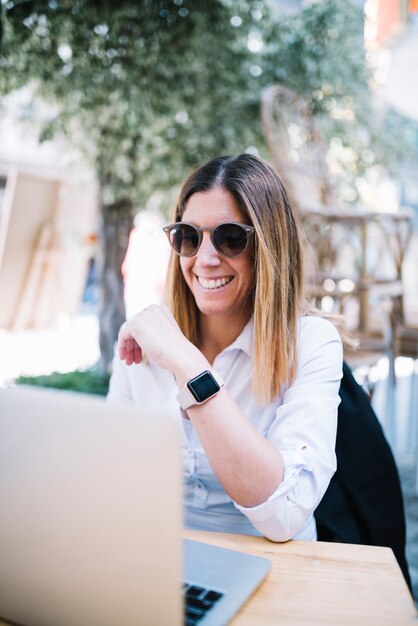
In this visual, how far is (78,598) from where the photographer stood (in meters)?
0.57

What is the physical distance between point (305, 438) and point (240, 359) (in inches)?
13.2

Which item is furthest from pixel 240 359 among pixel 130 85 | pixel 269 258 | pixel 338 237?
pixel 130 85

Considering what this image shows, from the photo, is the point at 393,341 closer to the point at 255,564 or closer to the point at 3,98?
the point at 255,564

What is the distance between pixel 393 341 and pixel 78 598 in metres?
2.40

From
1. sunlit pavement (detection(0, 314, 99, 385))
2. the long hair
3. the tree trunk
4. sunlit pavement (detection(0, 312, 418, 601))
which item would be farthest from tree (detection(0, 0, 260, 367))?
the long hair

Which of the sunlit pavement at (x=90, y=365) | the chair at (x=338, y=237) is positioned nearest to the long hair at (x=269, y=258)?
the chair at (x=338, y=237)

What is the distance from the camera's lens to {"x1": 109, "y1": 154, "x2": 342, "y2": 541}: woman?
1.00m

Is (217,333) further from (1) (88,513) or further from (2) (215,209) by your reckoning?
(1) (88,513)

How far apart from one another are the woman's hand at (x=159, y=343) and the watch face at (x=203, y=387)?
3 cm

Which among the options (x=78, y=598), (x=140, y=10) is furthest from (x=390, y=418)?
(x=78, y=598)

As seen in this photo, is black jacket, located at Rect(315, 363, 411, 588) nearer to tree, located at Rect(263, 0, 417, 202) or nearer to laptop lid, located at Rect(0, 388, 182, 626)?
laptop lid, located at Rect(0, 388, 182, 626)

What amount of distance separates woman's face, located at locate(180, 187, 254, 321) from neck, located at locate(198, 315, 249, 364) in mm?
44

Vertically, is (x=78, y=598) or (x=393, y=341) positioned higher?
(x=393, y=341)

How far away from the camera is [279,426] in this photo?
3.64ft
